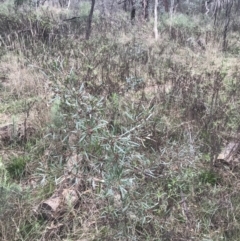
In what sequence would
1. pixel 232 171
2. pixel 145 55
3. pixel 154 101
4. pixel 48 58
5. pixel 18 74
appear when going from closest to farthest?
1. pixel 232 171
2. pixel 154 101
3. pixel 18 74
4. pixel 48 58
5. pixel 145 55

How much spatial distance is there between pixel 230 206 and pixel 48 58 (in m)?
3.52

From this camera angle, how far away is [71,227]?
256 centimetres

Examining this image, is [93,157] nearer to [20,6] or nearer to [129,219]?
[129,219]

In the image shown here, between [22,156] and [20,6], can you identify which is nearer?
[22,156]

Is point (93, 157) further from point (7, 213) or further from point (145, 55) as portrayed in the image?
point (145, 55)

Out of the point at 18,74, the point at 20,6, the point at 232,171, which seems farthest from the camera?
the point at 20,6

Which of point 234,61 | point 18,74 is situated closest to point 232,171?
point 18,74

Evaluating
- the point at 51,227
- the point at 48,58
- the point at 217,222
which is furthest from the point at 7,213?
the point at 48,58

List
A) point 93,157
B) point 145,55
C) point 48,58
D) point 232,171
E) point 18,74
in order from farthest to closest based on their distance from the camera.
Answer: point 145,55, point 48,58, point 18,74, point 232,171, point 93,157

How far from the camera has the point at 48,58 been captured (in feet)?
16.7

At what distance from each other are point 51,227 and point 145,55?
429cm

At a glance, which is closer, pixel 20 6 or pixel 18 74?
pixel 18 74

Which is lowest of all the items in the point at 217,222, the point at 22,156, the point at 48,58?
the point at 217,222

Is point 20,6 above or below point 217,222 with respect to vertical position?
above
